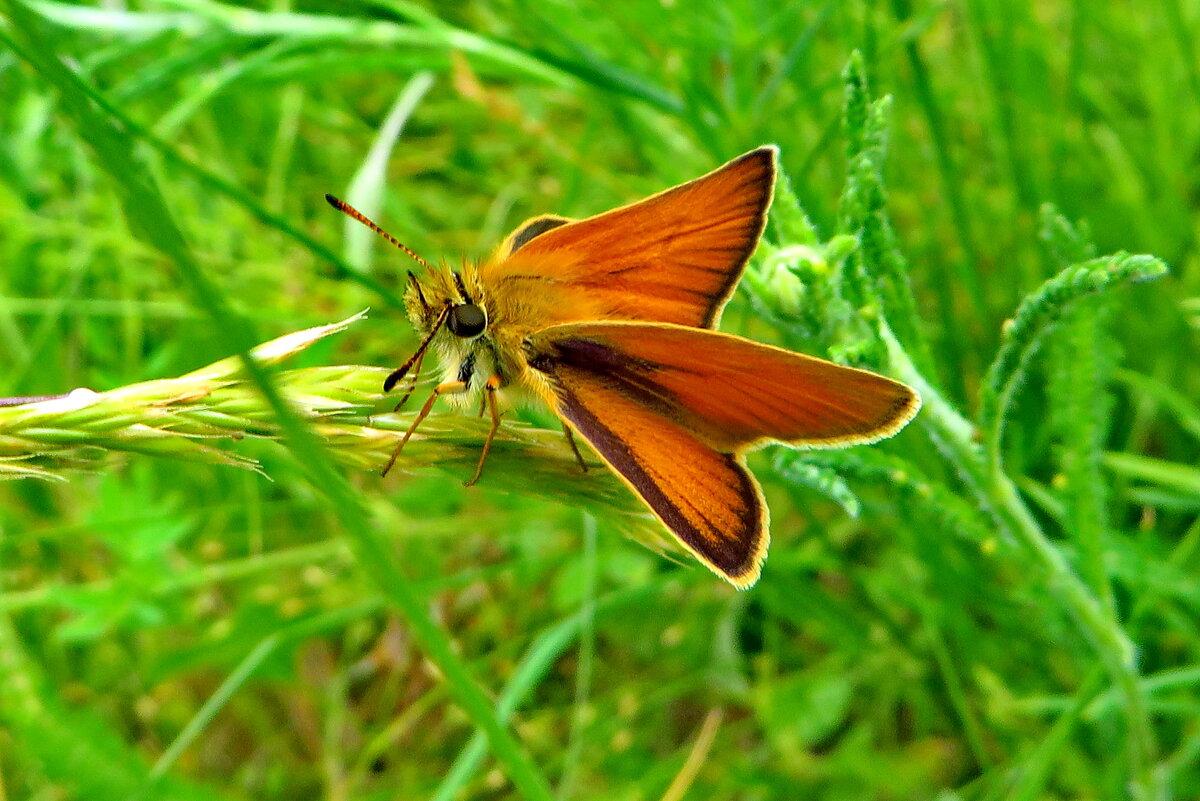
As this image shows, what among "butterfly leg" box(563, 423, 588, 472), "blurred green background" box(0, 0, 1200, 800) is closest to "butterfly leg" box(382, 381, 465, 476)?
"butterfly leg" box(563, 423, 588, 472)

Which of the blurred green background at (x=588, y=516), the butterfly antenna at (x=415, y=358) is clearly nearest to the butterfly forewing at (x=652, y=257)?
the butterfly antenna at (x=415, y=358)

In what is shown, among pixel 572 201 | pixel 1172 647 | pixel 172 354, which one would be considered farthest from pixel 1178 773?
pixel 172 354

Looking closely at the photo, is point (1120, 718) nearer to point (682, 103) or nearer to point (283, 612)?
point (682, 103)

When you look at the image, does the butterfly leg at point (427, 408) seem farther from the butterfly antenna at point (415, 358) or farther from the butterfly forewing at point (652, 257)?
the butterfly forewing at point (652, 257)

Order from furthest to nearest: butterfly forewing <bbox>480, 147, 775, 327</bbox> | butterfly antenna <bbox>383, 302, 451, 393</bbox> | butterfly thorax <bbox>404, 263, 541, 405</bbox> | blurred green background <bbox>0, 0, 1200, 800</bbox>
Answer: blurred green background <bbox>0, 0, 1200, 800</bbox> → butterfly thorax <bbox>404, 263, 541, 405</bbox> → butterfly antenna <bbox>383, 302, 451, 393</bbox> → butterfly forewing <bbox>480, 147, 775, 327</bbox>

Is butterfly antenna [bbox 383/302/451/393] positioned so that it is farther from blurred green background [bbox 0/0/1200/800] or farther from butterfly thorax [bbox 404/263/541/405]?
blurred green background [bbox 0/0/1200/800]

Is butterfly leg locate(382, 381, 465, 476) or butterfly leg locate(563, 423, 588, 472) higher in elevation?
butterfly leg locate(382, 381, 465, 476)
